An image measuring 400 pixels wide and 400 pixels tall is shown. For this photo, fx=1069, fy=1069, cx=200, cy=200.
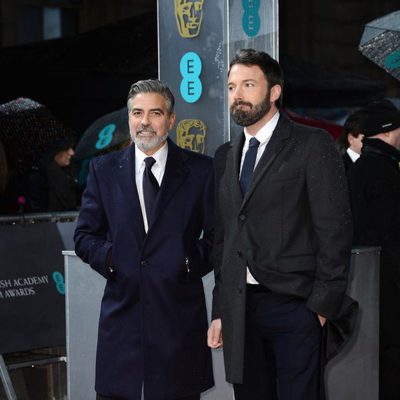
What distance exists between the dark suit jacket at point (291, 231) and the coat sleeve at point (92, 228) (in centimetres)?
63

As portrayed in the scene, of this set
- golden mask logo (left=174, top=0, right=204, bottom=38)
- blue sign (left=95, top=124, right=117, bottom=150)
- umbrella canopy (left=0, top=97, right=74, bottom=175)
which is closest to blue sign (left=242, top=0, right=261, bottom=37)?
golden mask logo (left=174, top=0, right=204, bottom=38)

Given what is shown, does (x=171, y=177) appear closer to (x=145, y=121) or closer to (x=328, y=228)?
(x=145, y=121)

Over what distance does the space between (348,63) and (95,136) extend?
15583 millimetres

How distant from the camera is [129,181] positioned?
488cm

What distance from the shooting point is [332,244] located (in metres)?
4.39

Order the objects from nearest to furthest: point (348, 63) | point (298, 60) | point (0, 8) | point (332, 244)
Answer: point (332, 244)
point (298, 60)
point (0, 8)
point (348, 63)

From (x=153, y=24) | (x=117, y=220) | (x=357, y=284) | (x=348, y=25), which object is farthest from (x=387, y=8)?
(x=117, y=220)

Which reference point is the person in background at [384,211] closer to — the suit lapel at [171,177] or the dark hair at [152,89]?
the suit lapel at [171,177]

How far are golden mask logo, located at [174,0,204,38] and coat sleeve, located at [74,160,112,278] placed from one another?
1760 millimetres

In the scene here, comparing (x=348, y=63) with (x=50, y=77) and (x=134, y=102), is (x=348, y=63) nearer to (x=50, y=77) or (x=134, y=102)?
(x=50, y=77)

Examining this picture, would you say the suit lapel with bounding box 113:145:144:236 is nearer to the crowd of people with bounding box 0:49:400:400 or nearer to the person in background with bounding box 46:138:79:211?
the crowd of people with bounding box 0:49:400:400

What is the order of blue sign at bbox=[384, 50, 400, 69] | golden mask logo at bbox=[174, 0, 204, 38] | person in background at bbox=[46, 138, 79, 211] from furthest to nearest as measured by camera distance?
1. person in background at bbox=[46, 138, 79, 211]
2. blue sign at bbox=[384, 50, 400, 69]
3. golden mask logo at bbox=[174, 0, 204, 38]

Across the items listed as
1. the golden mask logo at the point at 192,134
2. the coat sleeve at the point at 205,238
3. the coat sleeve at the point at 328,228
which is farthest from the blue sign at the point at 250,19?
the coat sleeve at the point at 328,228

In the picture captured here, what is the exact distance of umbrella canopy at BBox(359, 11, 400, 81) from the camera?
26.7 feet
